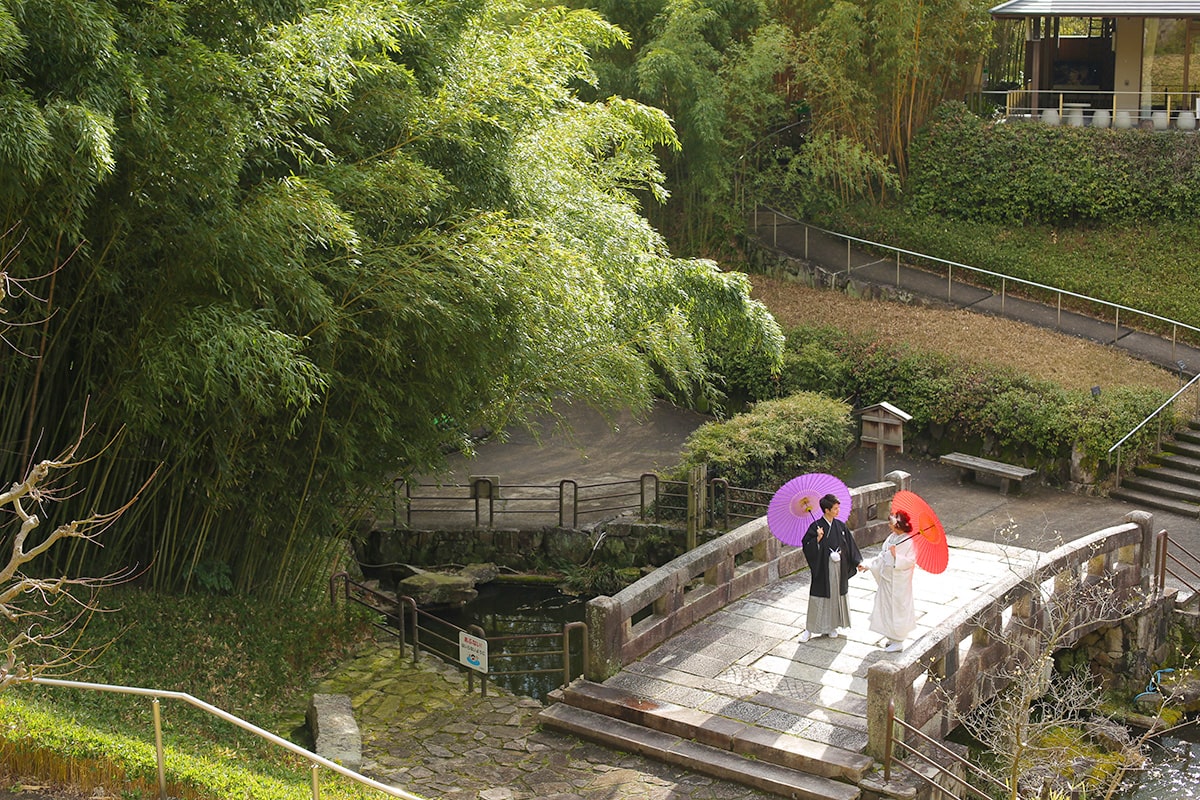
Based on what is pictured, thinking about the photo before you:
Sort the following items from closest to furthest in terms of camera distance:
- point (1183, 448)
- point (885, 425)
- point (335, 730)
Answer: point (335, 730) → point (885, 425) → point (1183, 448)

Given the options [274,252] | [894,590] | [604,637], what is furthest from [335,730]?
[894,590]

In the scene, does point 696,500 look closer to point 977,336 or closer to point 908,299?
point 977,336

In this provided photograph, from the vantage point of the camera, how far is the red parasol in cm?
1116

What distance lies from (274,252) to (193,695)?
4.17 metres

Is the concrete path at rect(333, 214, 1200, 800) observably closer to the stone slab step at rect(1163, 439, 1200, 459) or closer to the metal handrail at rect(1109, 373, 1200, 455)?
the metal handrail at rect(1109, 373, 1200, 455)

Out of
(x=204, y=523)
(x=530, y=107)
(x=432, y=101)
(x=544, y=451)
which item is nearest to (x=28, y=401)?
(x=204, y=523)

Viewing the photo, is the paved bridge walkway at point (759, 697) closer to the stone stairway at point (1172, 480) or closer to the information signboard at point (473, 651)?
the information signboard at point (473, 651)

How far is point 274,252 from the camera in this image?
988 centimetres

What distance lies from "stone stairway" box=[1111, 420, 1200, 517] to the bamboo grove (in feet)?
21.6

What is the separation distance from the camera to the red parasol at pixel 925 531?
11.2 m

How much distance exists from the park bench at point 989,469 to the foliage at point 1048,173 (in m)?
8.69

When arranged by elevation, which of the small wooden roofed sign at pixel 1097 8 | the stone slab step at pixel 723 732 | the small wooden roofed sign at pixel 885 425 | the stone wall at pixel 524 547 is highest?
the small wooden roofed sign at pixel 1097 8

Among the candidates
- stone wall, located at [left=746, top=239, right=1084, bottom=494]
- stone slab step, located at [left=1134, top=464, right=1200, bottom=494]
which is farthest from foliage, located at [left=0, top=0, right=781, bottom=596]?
stone slab step, located at [left=1134, top=464, right=1200, bottom=494]

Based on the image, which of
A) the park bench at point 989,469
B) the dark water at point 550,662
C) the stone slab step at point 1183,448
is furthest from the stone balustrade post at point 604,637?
the stone slab step at point 1183,448
